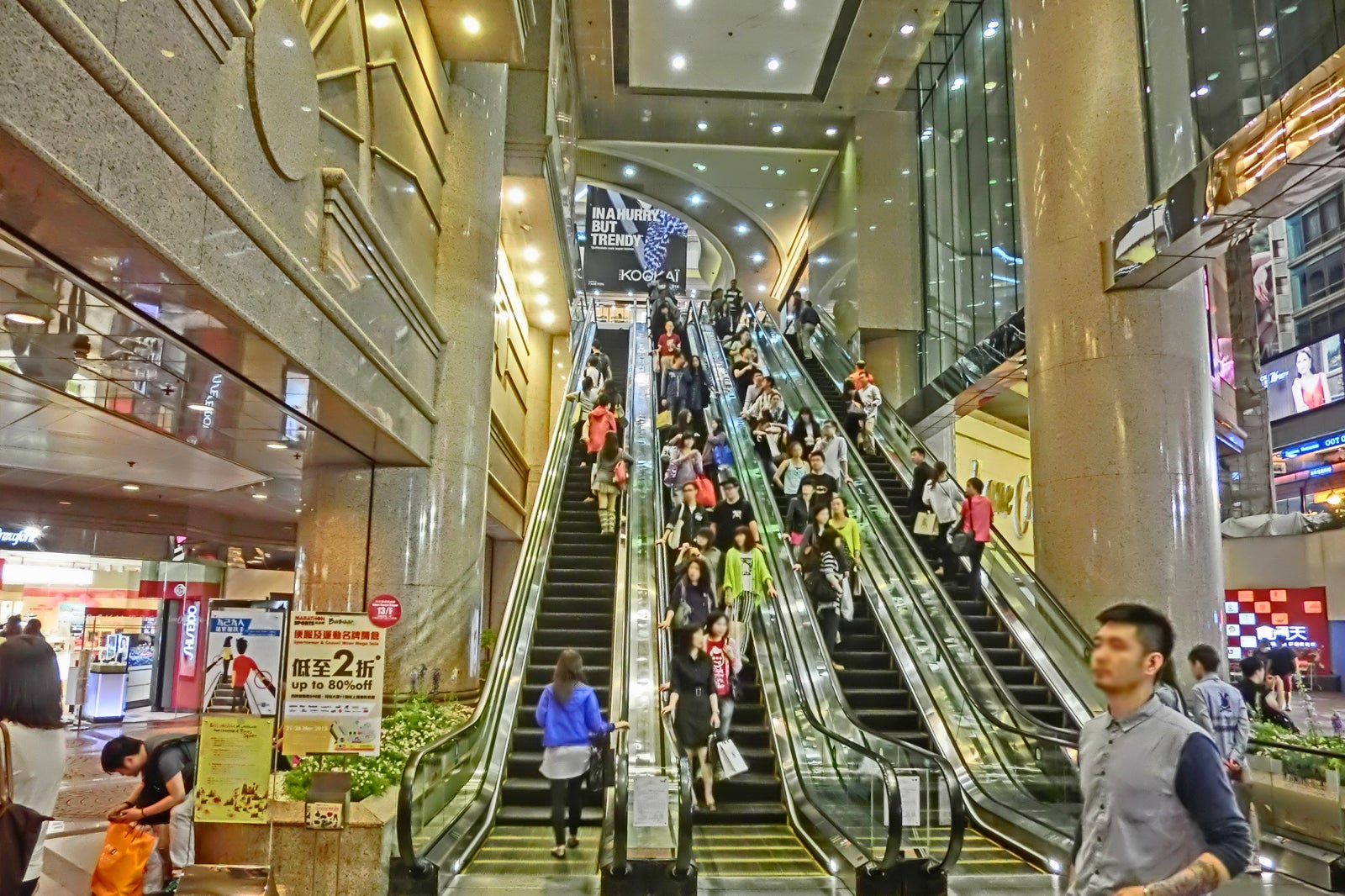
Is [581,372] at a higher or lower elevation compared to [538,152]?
lower

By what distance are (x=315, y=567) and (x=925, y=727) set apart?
6606 mm

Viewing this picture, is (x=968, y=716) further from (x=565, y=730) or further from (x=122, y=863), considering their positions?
(x=122, y=863)

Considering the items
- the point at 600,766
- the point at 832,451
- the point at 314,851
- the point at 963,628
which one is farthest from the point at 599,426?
the point at 314,851

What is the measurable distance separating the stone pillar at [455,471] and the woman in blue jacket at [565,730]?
165 inches

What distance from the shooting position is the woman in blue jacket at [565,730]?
656 cm

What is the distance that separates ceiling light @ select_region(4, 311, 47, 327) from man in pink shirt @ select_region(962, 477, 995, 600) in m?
8.28

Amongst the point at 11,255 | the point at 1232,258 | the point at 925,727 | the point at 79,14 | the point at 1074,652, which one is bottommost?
the point at 925,727

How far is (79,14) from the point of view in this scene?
3.90 meters

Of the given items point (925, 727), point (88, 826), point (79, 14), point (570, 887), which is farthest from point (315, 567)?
point (79, 14)

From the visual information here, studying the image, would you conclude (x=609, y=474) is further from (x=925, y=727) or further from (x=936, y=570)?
(x=925, y=727)

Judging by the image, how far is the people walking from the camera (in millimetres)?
12711

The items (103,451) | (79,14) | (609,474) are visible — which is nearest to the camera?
(79,14)

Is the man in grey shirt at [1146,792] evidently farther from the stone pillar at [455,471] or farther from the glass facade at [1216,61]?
the glass facade at [1216,61]

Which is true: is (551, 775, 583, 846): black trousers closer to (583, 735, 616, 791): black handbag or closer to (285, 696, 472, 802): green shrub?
(583, 735, 616, 791): black handbag
